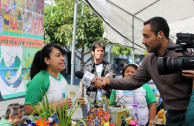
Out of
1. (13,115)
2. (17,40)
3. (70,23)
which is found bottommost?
(13,115)

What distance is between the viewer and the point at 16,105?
3092mm

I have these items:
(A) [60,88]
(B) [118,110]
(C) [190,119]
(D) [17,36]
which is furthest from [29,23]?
(C) [190,119]

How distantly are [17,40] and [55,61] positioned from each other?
696mm

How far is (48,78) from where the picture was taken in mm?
2123

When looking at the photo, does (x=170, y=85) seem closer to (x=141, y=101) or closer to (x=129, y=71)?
(x=141, y=101)

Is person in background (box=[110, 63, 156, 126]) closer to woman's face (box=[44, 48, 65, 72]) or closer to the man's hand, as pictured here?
the man's hand

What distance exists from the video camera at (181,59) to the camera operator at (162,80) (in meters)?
0.19

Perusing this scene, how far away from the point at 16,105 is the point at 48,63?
3.94 feet

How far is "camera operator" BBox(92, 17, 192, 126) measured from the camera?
1716mm

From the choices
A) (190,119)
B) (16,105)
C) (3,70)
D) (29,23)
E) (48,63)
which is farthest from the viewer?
(16,105)

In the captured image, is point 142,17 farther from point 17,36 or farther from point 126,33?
point 17,36

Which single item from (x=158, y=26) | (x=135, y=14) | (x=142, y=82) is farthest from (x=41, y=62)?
(x=135, y=14)

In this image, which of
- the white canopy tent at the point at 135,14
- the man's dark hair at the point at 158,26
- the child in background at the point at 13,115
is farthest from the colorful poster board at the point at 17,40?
the man's dark hair at the point at 158,26

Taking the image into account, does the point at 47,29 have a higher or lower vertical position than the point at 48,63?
higher
